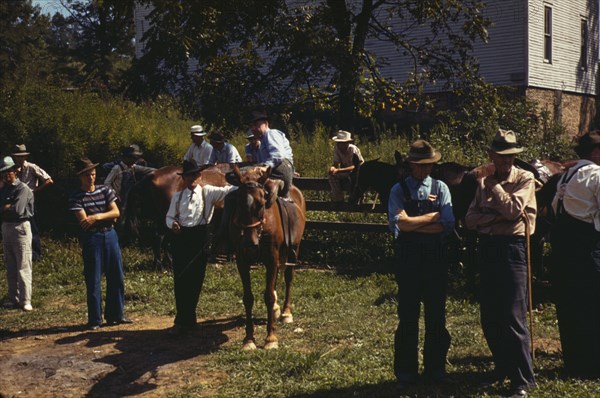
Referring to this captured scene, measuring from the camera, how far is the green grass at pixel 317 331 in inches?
284

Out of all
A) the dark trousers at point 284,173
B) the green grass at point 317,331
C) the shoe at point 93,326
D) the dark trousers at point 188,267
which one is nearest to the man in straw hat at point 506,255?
the green grass at point 317,331

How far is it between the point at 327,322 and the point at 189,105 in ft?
33.4

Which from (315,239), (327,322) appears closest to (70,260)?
(315,239)

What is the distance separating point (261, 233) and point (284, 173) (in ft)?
4.15

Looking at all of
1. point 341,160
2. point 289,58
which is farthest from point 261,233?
point 289,58

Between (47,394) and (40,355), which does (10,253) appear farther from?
(47,394)

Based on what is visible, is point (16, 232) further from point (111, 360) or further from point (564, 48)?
point (564, 48)

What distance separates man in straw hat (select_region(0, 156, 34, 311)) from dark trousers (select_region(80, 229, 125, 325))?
1.99 meters

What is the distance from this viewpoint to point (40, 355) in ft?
29.4

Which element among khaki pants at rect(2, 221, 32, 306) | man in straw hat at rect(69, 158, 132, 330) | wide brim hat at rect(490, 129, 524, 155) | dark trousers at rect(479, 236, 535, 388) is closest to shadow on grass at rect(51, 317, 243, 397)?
man in straw hat at rect(69, 158, 132, 330)

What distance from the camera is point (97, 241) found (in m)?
10.1

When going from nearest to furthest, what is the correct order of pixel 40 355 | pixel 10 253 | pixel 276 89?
pixel 40 355
pixel 10 253
pixel 276 89

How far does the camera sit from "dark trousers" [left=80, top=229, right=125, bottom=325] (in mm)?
10125

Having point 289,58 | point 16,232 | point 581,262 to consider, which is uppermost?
point 289,58
